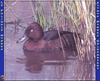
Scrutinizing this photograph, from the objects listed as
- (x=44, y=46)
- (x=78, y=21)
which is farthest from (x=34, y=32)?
(x=78, y=21)

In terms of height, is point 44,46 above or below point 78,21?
below

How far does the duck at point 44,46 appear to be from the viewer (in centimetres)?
241

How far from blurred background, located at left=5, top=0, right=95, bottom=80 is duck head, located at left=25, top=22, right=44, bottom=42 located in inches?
1.2

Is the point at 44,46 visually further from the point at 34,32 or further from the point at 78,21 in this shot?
the point at 78,21

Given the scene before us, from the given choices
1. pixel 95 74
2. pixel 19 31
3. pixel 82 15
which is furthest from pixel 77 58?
pixel 19 31

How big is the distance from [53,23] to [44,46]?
0.19 metres

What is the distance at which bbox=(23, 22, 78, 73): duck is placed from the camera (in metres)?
2.41

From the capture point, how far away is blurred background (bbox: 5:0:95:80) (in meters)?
2.38

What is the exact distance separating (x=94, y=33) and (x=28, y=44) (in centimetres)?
50

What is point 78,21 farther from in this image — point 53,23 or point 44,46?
point 44,46

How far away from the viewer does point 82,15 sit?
239cm

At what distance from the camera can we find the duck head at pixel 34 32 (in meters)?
2.42

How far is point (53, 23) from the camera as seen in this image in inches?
95.4

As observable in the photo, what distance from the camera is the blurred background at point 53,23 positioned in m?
2.38
